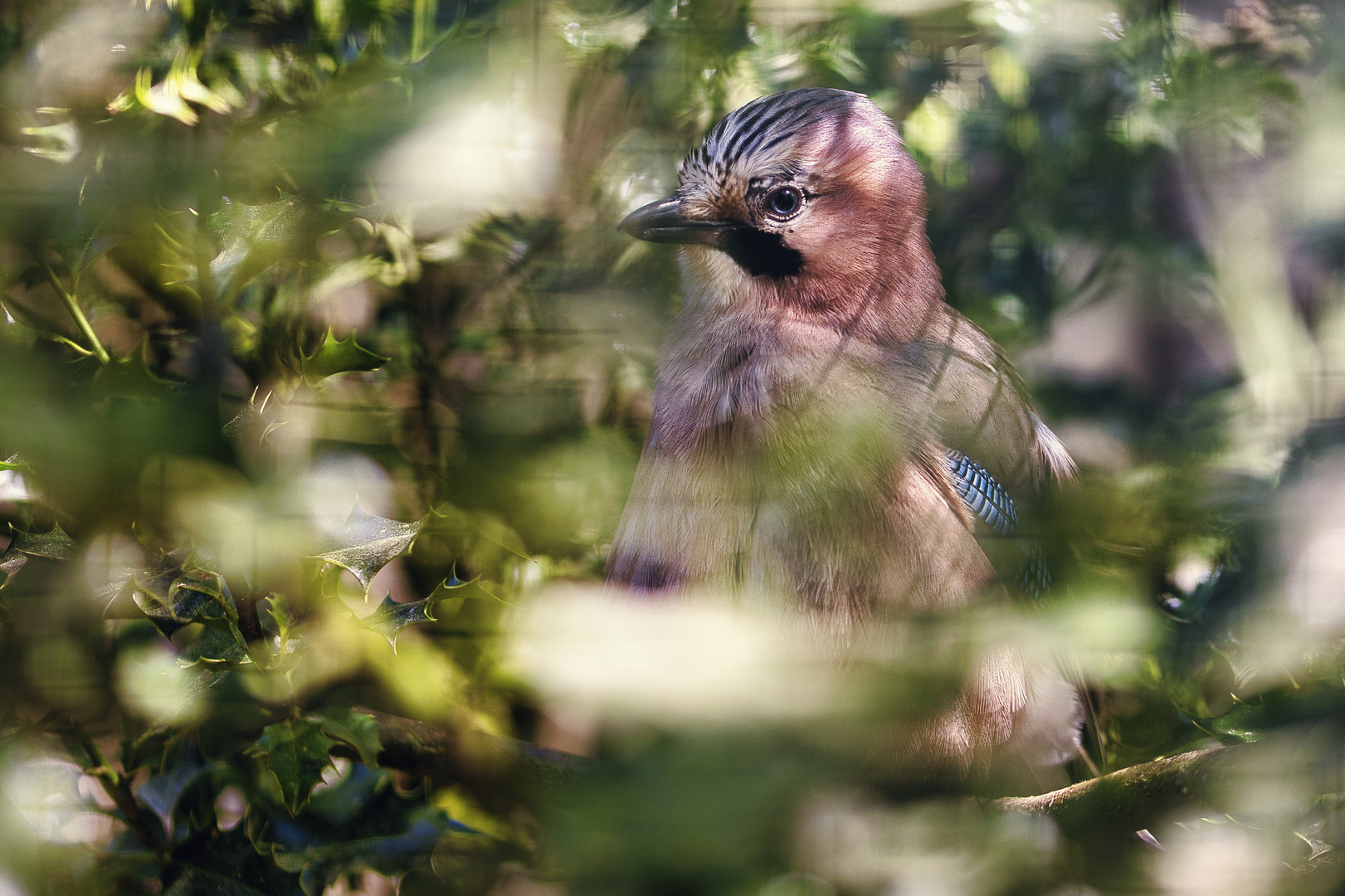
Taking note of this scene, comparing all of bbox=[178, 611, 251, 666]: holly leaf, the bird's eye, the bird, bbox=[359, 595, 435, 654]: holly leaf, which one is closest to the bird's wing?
the bird

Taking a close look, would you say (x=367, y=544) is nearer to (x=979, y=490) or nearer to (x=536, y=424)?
(x=536, y=424)

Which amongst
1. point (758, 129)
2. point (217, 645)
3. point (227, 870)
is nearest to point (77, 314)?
point (217, 645)

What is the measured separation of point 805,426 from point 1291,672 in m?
0.40

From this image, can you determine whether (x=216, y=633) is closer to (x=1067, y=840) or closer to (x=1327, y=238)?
(x=1067, y=840)

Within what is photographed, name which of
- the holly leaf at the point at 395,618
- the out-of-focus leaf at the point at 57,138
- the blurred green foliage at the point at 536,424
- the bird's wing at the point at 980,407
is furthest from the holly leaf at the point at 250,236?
the bird's wing at the point at 980,407

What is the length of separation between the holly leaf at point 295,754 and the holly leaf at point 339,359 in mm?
238

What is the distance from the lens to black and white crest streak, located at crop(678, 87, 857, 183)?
735mm

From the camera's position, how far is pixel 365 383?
757 millimetres

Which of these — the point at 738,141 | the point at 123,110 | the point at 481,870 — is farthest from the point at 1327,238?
the point at 123,110

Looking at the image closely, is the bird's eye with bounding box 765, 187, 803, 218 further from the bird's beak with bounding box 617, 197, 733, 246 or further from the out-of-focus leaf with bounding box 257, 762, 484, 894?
the out-of-focus leaf with bounding box 257, 762, 484, 894

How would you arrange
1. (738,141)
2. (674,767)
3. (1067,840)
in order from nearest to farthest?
1. (674,767)
2. (1067,840)
3. (738,141)

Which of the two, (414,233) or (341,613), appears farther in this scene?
(414,233)

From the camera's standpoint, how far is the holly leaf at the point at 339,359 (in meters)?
0.60

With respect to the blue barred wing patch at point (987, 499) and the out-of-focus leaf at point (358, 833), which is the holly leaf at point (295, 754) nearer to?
the out-of-focus leaf at point (358, 833)
